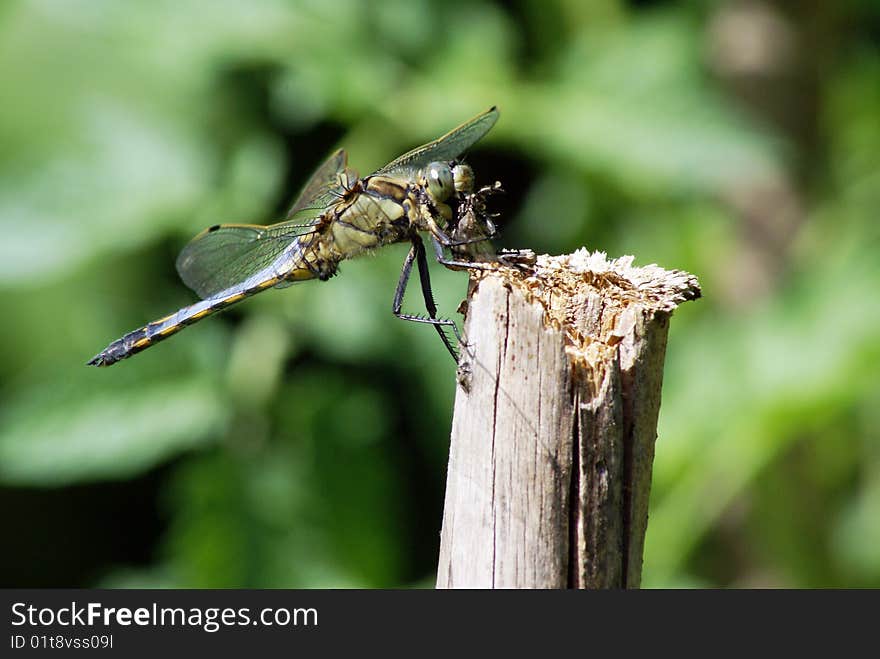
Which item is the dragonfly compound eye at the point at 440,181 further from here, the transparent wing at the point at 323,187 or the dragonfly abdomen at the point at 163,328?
the dragonfly abdomen at the point at 163,328

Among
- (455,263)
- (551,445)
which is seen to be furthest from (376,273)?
(551,445)

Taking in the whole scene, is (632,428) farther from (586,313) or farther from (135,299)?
(135,299)

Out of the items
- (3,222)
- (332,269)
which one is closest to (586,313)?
(332,269)

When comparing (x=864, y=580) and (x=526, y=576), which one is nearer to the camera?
(x=526, y=576)

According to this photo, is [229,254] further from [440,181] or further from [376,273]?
[440,181]

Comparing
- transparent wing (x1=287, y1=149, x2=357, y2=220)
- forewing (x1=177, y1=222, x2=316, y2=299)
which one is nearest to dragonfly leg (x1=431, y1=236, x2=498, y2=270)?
transparent wing (x1=287, y1=149, x2=357, y2=220)

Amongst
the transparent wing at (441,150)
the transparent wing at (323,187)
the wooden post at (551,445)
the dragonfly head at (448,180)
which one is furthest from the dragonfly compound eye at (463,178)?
the wooden post at (551,445)

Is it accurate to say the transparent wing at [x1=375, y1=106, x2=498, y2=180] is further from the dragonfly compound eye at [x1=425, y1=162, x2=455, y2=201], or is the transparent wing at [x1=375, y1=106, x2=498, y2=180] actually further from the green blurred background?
the green blurred background
